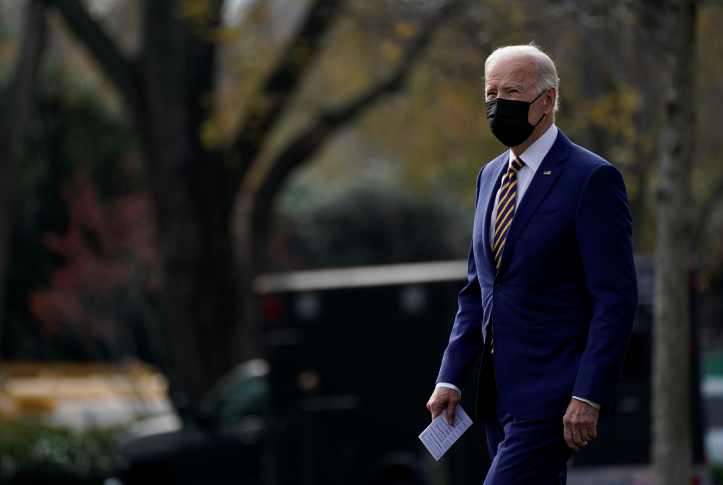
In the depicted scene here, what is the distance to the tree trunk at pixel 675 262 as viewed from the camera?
645 centimetres

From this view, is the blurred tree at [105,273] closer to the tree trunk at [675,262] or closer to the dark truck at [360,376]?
the dark truck at [360,376]

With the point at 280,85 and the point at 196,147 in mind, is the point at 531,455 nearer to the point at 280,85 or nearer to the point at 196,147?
the point at 280,85

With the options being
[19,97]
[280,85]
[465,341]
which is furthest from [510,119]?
[19,97]

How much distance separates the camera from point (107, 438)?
43.0ft

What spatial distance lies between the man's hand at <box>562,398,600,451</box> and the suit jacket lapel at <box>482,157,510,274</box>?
22.3 inches

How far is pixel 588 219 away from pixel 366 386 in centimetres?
613

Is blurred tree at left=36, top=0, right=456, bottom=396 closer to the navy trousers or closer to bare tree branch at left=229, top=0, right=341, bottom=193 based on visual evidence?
bare tree branch at left=229, top=0, right=341, bottom=193

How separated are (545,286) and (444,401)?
1.86ft

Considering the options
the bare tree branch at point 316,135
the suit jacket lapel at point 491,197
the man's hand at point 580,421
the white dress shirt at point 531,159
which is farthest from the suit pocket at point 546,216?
the bare tree branch at point 316,135

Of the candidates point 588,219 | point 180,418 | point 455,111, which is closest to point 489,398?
point 588,219

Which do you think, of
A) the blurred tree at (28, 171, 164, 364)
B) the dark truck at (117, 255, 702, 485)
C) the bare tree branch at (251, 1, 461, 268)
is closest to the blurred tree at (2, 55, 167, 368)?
the blurred tree at (28, 171, 164, 364)

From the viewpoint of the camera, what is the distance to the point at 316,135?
41.2ft

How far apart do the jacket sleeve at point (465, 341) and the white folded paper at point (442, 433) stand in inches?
4.6

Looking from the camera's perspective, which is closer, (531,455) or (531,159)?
(531,455)
